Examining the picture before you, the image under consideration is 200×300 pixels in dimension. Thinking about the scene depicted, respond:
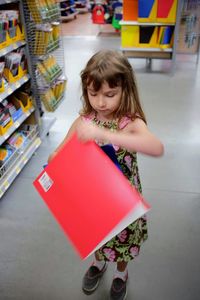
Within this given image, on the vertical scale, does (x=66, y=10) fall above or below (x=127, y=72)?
below

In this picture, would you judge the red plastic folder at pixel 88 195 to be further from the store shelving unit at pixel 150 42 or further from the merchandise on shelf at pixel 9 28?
the store shelving unit at pixel 150 42

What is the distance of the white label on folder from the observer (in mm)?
1005

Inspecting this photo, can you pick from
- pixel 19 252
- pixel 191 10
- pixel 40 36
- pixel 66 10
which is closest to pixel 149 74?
pixel 191 10

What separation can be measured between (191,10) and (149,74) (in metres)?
1.35

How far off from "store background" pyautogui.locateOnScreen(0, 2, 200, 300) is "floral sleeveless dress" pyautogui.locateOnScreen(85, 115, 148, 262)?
300mm

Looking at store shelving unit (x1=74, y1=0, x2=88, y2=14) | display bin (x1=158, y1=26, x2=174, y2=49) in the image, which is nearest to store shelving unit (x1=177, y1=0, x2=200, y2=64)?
display bin (x1=158, y1=26, x2=174, y2=49)

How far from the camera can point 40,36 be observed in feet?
7.25

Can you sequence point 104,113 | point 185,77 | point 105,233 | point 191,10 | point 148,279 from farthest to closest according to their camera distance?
point 191,10 < point 185,77 < point 148,279 < point 104,113 < point 105,233

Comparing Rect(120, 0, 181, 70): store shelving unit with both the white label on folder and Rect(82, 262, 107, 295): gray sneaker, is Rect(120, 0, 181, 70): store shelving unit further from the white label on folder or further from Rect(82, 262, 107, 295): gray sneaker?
the white label on folder

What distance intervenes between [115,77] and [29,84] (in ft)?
5.30

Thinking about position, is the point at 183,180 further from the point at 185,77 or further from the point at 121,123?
the point at 185,77

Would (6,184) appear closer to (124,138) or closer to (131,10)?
(124,138)

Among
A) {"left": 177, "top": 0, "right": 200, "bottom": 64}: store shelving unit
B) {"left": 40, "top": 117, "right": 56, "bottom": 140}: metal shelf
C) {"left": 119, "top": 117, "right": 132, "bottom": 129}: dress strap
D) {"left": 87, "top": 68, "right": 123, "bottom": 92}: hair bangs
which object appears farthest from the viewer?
{"left": 177, "top": 0, "right": 200, "bottom": 64}: store shelving unit

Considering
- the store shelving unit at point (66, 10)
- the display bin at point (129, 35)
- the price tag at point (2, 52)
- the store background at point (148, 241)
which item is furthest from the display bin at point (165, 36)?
the store shelving unit at point (66, 10)
